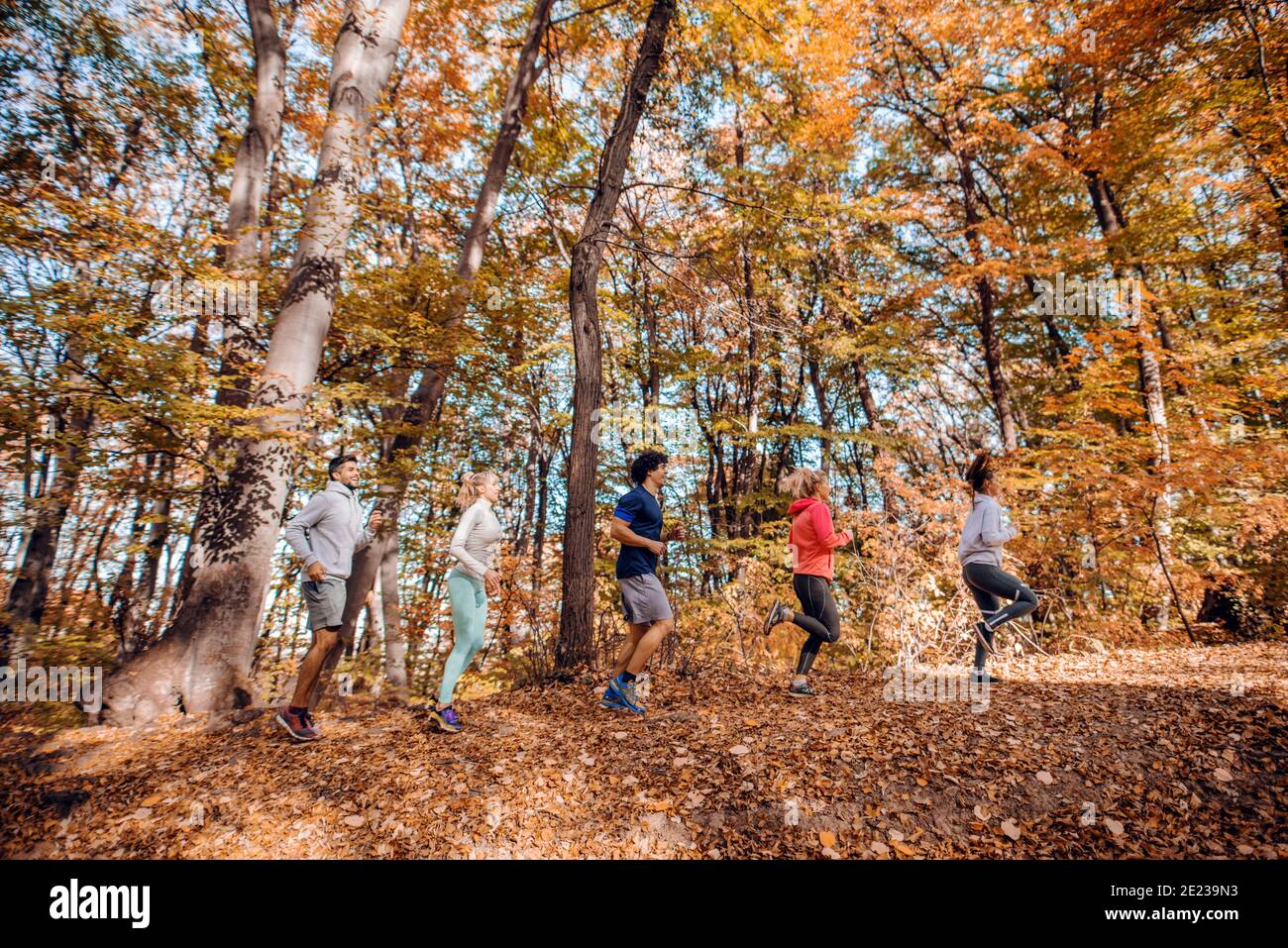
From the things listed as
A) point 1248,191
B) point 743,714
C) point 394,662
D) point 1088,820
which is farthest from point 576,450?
point 1248,191

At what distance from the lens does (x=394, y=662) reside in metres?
10.7

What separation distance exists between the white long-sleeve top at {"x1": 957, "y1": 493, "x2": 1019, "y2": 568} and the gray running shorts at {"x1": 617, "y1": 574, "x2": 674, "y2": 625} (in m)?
2.93

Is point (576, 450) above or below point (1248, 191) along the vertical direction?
below

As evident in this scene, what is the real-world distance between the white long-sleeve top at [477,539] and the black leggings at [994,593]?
443 centimetres

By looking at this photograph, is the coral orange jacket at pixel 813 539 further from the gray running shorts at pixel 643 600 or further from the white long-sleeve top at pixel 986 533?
the gray running shorts at pixel 643 600

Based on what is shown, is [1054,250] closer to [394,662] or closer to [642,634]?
[642,634]

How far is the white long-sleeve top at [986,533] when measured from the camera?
15.9ft

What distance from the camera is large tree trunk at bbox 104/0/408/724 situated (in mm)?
4918

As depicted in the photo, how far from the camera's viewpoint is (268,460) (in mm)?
5535

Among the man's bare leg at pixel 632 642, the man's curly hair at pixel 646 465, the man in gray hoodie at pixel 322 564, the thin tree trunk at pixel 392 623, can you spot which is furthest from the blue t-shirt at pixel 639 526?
the thin tree trunk at pixel 392 623

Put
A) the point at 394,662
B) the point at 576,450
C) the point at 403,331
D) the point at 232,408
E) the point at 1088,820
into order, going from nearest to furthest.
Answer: the point at 1088,820, the point at 232,408, the point at 576,450, the point at 403,331, the point at 394,662

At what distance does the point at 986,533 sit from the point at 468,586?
476 cm

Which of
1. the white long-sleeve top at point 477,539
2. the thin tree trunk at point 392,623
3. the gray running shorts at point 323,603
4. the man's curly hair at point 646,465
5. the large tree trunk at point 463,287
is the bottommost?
the thin tree trunk at point 392,623
